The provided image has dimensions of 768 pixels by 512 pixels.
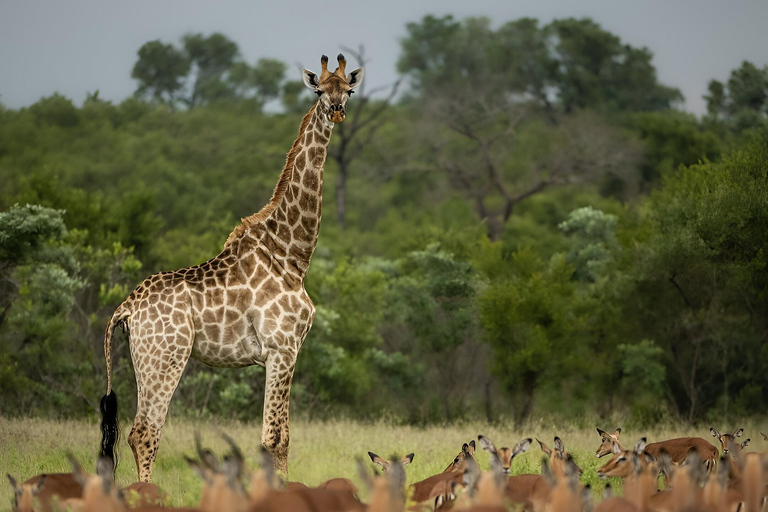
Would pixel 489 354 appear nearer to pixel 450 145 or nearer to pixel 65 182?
pixel 65 182

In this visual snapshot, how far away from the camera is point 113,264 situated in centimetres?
1830

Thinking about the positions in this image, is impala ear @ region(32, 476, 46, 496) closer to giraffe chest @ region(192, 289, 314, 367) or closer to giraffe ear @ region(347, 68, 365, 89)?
giraffe chest @ region(192, 289, 314, 367)

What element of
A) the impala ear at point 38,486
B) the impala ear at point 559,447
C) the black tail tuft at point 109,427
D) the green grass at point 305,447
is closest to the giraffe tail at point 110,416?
the black tail tuft at point 109,427

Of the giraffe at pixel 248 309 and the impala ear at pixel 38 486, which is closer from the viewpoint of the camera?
the impala ear at pixel 38 486

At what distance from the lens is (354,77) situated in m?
9.55

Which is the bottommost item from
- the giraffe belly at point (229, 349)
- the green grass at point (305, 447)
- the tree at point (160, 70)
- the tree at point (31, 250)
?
the green grass at point (305, 447)

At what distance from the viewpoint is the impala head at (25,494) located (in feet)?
20.0

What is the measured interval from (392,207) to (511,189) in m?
6.66

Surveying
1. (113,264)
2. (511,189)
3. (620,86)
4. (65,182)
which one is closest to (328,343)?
(113,264)

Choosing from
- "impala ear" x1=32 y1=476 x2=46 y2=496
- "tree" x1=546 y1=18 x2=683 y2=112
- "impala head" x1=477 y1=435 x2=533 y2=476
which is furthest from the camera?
"tree" x1=546 y1=18 x2=683 y2=112

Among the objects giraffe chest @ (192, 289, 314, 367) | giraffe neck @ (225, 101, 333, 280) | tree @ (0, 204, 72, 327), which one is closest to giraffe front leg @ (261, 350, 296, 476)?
giraffe chest @ (192, 289, 314, 367)

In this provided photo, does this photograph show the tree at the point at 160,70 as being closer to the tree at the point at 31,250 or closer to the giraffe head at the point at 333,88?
the tree at the point at 31,250

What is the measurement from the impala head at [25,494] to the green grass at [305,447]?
133cm

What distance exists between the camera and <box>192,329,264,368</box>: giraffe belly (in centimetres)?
877
